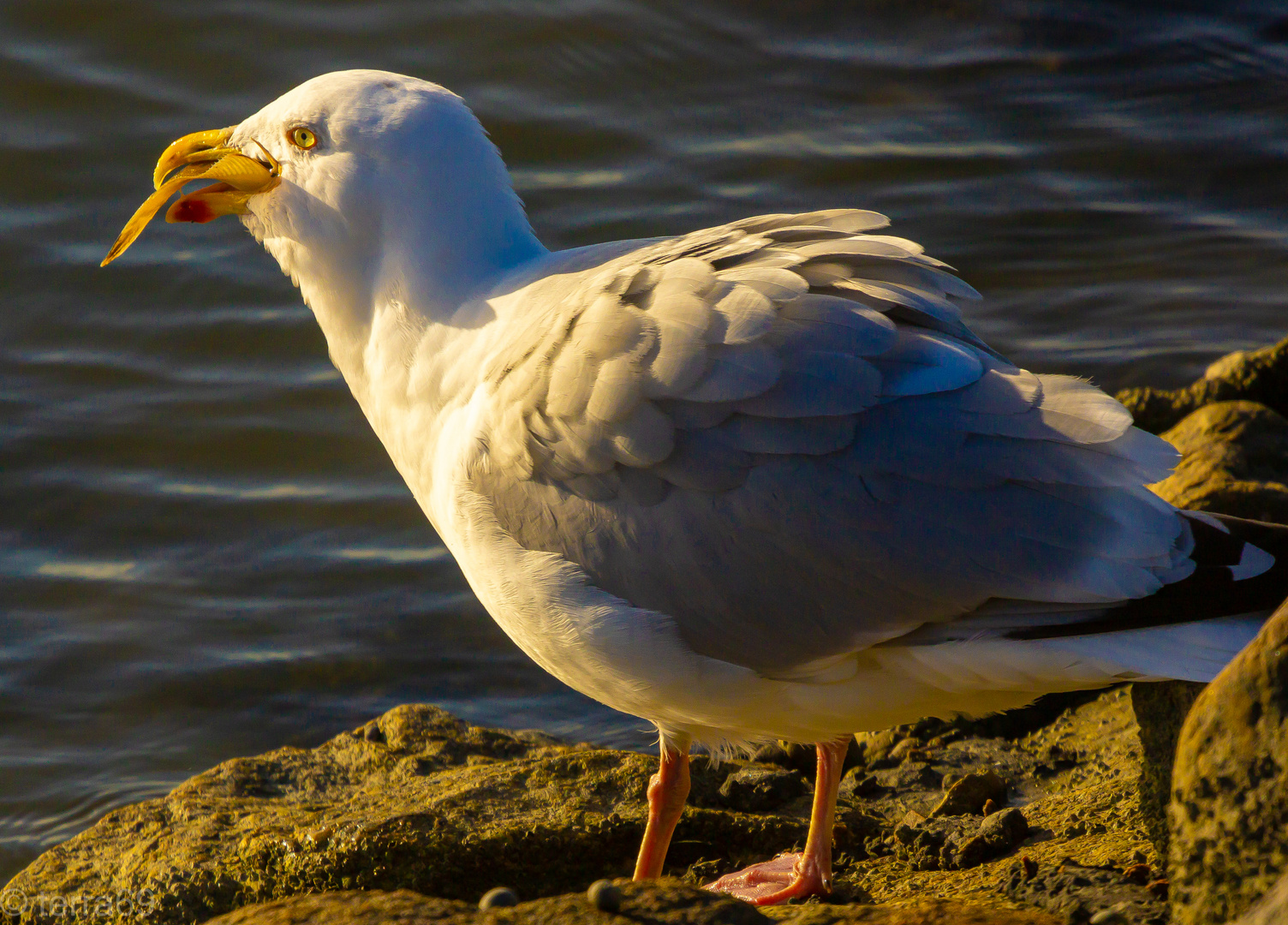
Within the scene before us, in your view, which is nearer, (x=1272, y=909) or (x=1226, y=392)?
(x=1272, y=909)

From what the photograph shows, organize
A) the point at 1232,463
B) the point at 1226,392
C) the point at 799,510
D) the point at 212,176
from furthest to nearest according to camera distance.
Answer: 1. the point at 1226,392
2. the point at 1232,463
3. the point at 212,176
4. the point at 799,510

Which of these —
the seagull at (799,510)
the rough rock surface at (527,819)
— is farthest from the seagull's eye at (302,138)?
the rough rock surface at (527,819)

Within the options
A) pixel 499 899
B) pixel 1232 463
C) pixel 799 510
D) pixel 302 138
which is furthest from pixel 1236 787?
pixel 302 138

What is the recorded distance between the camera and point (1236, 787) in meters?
2.30

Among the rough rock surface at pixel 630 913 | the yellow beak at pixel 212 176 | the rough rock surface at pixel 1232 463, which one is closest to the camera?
the rough rock surface at pixel 630 913

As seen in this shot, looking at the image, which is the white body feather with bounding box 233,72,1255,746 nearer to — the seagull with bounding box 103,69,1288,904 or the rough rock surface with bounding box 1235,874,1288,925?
the seagull with bounding box 103,69,1288,904

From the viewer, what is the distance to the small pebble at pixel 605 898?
2.52 metres

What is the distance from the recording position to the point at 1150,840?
3322 mm

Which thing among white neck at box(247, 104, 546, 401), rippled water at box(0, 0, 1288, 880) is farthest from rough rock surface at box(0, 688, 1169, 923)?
white neck at box(247, 104, 546, 401)

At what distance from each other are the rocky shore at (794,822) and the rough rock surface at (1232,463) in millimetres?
11

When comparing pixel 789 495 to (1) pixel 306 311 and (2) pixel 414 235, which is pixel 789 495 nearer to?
(2) pixel 414 235

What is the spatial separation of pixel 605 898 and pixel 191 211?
275 cm

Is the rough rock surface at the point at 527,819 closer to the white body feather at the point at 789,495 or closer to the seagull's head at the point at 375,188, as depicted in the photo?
the white body feather at the point at 789,495

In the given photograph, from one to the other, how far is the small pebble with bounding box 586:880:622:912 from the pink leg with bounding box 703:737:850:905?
1238 millimetres
